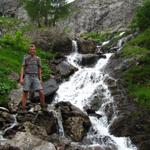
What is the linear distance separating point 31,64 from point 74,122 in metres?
4.20

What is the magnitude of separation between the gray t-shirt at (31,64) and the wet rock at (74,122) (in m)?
3.27

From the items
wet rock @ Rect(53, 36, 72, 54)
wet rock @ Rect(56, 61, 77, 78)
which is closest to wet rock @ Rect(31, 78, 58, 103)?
wet rock @ Rect(56, 61, 77, 78)

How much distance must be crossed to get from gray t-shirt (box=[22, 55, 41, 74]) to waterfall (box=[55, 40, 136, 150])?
499 centimetres

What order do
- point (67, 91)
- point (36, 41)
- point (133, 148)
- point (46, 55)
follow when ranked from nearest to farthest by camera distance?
point (133, 148) < point (67, 91) < point (46, 55) < point (36, 41)

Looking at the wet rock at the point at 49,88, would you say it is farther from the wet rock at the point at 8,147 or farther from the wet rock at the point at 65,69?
the wet rock at the point at 8,147

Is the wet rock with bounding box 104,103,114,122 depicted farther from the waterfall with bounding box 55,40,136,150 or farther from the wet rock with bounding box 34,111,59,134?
the wet rock with bounding box 34,111,59,134

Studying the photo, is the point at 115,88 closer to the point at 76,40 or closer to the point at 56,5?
the point at 76,40

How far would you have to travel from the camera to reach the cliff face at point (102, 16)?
254 feet

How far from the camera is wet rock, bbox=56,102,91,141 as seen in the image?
74.3 ft

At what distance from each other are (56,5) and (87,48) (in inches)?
782

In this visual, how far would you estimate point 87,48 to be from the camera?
4666 cm

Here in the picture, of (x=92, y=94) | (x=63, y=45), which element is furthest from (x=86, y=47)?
(x=92, y=94)

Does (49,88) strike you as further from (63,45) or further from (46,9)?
(46,9)

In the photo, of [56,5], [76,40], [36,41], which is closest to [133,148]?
[36,41]
